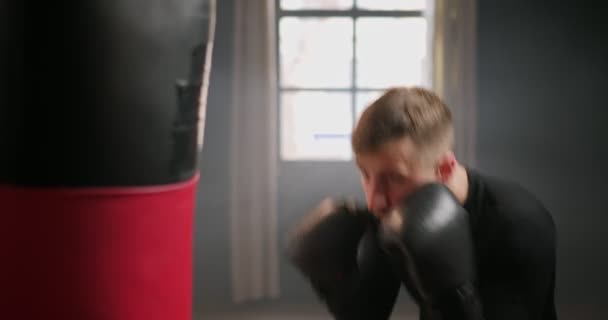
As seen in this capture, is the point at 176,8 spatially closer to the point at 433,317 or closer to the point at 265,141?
the point at 433,317

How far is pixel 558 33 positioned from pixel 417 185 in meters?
1.99

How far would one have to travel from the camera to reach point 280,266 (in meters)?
2.97

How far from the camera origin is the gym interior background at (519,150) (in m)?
2.83

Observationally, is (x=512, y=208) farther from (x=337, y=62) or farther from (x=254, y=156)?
(x=337, y=62)

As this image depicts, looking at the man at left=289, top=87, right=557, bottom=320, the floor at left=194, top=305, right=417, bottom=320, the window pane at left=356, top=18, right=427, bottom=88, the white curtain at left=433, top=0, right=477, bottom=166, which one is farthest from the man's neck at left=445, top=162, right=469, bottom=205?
the window pane at left=356, top=18, right=427, bottom=88

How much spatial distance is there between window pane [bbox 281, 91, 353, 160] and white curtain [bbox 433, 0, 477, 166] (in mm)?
456

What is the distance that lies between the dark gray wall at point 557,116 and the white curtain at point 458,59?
4.3 inches

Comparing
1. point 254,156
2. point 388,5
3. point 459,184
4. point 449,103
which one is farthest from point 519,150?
point 459,184

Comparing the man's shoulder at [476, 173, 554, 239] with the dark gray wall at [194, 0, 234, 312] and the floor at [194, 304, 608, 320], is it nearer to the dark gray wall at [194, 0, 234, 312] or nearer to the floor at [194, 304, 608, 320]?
the floor at [194, 304, 608, 320]

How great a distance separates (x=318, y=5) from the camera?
2.96 meters

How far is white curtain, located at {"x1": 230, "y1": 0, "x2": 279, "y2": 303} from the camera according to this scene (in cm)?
276

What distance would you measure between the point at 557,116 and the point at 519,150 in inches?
8.1

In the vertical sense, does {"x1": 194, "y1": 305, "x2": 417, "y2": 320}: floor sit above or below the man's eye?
below

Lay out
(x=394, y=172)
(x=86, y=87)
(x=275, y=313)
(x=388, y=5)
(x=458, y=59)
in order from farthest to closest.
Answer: (x=388, y=5), (x=275, y=313), (x=458, y=59), (x=394, y=172), (x=86, y=87)
